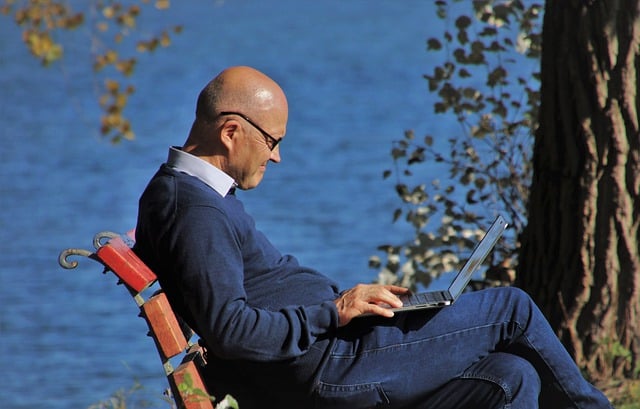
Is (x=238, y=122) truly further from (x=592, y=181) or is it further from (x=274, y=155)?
(x=592, y=181)

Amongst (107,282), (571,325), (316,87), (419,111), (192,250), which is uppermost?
(316,87)

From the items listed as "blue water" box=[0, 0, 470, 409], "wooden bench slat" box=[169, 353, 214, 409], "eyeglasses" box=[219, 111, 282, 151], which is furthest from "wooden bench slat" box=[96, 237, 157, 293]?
"blue water" box=[0, 0, 470, 409]

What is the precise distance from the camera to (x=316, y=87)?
68.9ft

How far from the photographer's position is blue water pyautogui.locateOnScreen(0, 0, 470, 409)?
8406 millimetres

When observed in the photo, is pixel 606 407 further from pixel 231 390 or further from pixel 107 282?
pixel 107 282

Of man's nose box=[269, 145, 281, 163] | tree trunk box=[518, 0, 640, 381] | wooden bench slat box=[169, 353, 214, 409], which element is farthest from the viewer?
tree trunk box=[518, 0, 640, 381]

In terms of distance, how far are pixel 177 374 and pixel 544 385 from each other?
40.1 inches

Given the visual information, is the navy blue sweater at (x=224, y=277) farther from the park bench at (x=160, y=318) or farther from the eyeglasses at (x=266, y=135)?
the eyeglasses at (x=266, y=135)

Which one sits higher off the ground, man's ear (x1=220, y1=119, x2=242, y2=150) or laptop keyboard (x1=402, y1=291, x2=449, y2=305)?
man's ear (x1=220, y1=119, x2=242, y2=150)

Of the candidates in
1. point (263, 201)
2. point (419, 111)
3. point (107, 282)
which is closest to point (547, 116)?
point (107, 282)

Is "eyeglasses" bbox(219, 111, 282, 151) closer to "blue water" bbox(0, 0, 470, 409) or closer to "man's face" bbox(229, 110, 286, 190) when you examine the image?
"man's face" bbox(229, 110, 286, 190)

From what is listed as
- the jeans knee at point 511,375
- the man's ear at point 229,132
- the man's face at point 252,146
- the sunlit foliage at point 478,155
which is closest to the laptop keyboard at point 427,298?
the jeans knee at point 511,375

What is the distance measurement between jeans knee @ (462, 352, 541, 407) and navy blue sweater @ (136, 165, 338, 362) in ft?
1.34

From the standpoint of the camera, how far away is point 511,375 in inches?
125
